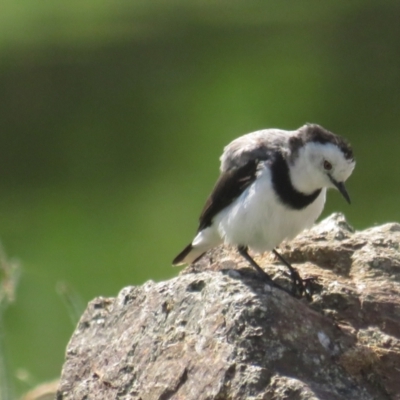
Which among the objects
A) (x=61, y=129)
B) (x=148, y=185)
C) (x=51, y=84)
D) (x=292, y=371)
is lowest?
(x=292, y=371)

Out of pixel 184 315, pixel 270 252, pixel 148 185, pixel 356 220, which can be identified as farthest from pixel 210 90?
pixel 184 315

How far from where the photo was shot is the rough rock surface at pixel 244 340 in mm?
4945

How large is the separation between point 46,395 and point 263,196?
6.26 ft

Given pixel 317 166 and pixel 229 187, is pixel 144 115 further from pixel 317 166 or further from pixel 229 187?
pixel 317 166

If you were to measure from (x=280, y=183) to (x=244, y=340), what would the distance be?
56.9 inches

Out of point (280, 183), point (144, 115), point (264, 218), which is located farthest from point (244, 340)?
point (144, 115)

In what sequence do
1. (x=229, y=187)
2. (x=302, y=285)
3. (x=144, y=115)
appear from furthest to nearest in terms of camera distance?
1. (x=144, y=115)
2. (x=229, y=187)
3. (x=302, y=285)

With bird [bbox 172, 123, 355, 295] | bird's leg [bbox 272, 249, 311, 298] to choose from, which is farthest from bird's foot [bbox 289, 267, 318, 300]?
bird [bbox 172, 123, 355, 295]

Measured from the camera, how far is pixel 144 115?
19.9 metres

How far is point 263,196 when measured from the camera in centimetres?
620

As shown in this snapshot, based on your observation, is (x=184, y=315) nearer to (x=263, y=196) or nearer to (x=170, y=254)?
(x=263, y=196)

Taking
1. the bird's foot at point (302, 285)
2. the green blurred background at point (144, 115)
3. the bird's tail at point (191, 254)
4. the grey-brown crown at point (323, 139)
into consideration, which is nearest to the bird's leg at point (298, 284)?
the bird's foot at point (302, 285)

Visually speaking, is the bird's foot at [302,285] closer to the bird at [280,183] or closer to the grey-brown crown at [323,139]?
the bird at [280,183]

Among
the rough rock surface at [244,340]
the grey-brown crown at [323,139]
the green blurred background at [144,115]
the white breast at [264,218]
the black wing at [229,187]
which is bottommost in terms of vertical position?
the rough rock surface at [244,340]
